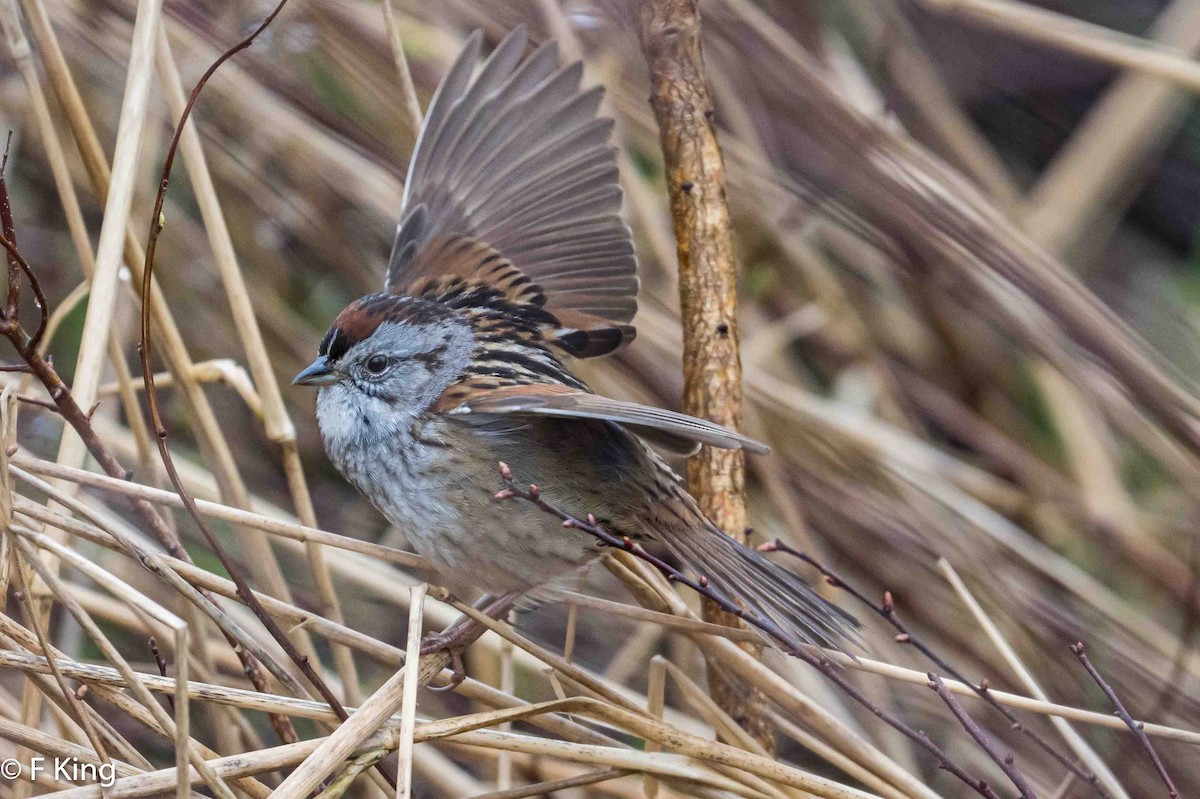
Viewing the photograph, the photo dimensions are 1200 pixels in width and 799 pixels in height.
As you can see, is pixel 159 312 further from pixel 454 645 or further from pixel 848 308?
pixel 848 308

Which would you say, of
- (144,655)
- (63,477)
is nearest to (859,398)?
(144,655)

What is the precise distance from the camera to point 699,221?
6.43 ft

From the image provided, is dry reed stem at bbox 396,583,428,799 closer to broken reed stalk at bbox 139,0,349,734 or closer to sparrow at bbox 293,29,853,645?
broken reed stalk at bbox 139,0,349,734

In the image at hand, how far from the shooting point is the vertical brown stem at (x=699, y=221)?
195 centimetres

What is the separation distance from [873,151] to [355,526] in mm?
1592

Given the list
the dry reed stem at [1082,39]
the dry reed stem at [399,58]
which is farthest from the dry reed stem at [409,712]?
the dry reed stem at [1082,39]

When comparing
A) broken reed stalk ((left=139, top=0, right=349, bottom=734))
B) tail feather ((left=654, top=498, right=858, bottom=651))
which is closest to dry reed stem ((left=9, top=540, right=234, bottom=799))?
broken reed stalk ((left=139, top=0, right=349, bottom=734))

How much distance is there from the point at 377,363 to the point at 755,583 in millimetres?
743

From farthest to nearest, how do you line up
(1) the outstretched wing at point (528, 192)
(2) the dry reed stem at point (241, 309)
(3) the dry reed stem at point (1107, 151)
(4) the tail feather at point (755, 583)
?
(3) the dry reed stem at point (1107, 151) → (1) the outstretched wing at point (528, 192) → (2) the dry reed stem at point (241, 309) → (4) the tail feather at point (755, 583)

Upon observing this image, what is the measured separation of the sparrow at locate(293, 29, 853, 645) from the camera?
5.87 ft

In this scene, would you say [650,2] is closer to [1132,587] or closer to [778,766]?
[778,766]

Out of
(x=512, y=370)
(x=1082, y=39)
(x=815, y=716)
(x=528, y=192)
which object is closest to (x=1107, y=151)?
(x=1082, y=39)

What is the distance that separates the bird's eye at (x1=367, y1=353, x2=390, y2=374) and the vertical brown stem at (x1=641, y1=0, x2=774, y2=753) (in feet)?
1.69

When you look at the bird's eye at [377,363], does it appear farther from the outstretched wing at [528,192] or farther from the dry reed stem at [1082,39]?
the dry reed stem at [1082,39]
